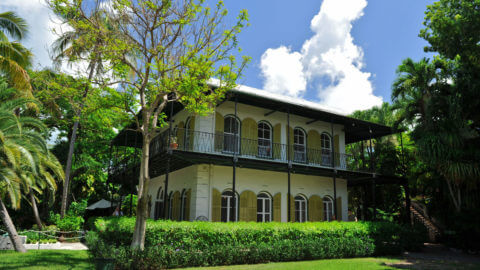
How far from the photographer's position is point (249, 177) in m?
14.1

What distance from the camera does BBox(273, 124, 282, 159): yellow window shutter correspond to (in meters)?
15.1

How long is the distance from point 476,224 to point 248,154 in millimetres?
9542

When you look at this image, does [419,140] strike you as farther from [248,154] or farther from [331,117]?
[248,154]

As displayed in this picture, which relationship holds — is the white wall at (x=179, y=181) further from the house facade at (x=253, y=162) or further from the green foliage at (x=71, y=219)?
the green foliage at (x=71, y=219)

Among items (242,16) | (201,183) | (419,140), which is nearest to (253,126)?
(201,183)

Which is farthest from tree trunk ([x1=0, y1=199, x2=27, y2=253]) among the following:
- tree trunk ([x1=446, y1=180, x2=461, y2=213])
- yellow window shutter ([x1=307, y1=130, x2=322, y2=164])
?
tree trunk ([x1=446, y1=180, x2=461, y2=213])

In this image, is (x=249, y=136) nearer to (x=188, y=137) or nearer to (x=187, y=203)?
(x=188, y=137)

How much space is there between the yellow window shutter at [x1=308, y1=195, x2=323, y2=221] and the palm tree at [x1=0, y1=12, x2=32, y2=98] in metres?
13.9

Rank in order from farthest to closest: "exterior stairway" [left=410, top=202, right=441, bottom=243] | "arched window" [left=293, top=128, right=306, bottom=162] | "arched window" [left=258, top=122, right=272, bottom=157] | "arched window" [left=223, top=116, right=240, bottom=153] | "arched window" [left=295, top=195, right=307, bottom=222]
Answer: "exterior stairway" [left=410, top=202, right=441, bottom=243]
"arched window" [left=293, top=128, right=306, bottom=162]
"arched window" [left=295, top=195, right=307, bottom=222]
"arched window" [left=258, top=122, right=272, bottom=157]
"arched window" [left=223, top=116, right=240, bottom=153]

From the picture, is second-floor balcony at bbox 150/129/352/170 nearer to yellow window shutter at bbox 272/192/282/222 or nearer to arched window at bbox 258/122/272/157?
arched window at bbox 258/122/272/157

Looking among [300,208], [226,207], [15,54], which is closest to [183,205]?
[226,207]

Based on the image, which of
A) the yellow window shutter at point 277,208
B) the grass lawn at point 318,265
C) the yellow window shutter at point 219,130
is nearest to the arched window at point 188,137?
the yellow window shutter at point 219,130

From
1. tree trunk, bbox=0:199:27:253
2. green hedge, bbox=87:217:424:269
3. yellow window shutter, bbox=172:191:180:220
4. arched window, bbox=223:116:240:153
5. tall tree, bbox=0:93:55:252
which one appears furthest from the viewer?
yellow window shutter, bbox=172:191:180:220

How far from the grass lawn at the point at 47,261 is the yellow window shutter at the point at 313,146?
10.9 meters
